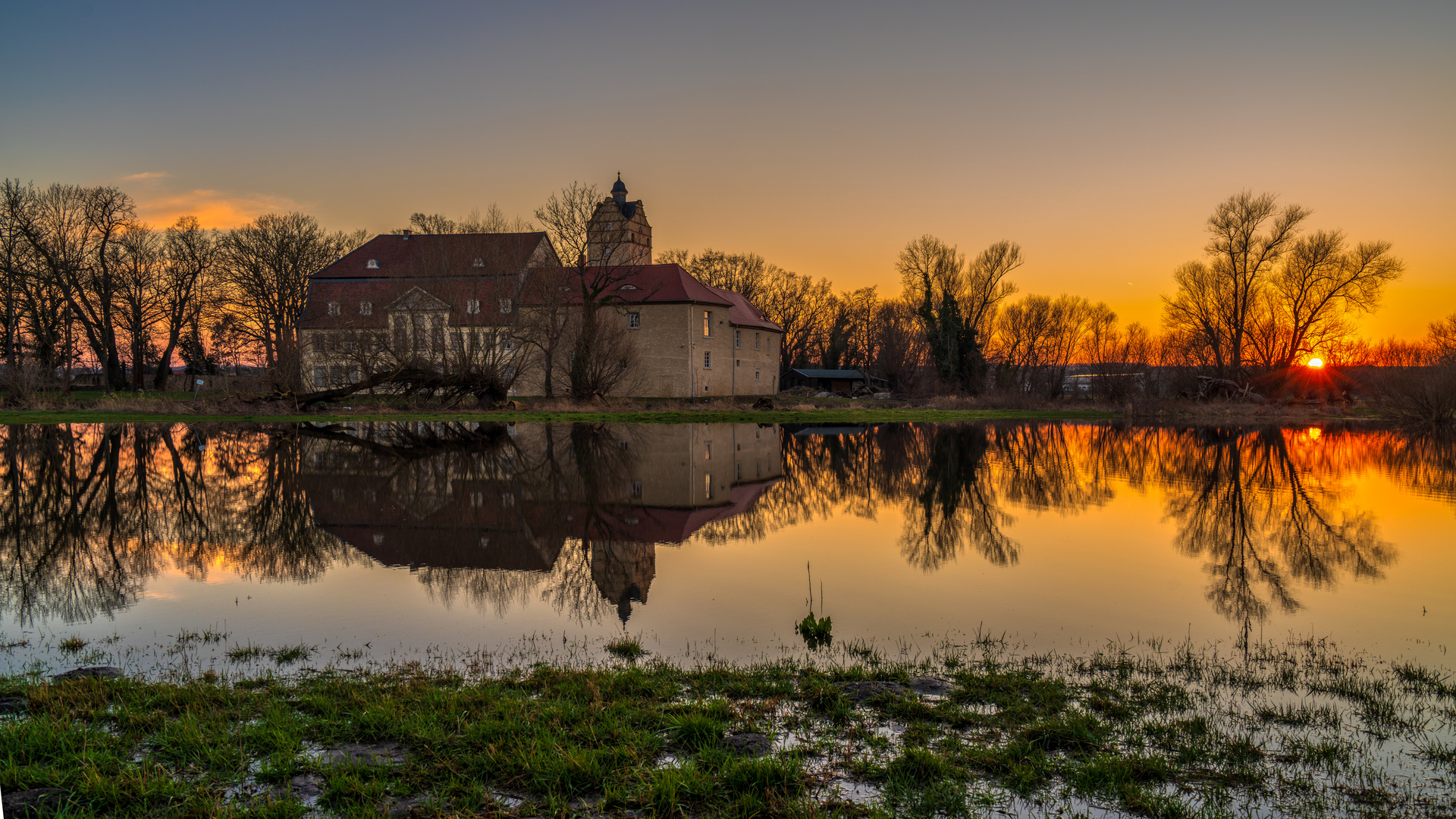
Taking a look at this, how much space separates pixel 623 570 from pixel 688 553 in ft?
4.73

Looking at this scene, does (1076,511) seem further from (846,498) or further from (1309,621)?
(1309,621)

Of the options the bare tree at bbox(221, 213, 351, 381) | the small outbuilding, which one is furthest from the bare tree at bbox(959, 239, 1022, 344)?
the bare tree at bbox(221, 213, 351, 381)

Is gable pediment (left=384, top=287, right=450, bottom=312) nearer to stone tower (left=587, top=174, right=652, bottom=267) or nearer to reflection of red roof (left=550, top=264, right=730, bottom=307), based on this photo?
reflection of red roof (left=550, top=264, right=730, bottom=307)

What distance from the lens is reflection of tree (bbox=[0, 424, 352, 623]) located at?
8.80 meters

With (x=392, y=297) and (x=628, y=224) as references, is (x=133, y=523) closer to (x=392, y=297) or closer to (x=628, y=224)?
(x=392, y=297)

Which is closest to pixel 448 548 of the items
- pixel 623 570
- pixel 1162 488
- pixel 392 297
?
pixel 623 570

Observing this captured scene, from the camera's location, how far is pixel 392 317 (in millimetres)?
38531

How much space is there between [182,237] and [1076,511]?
203ft

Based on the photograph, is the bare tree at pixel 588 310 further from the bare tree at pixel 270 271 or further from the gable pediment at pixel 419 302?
the bare tree at pixel 270 271

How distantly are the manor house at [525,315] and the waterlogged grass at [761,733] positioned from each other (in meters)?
33.7

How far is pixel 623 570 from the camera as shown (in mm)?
9477

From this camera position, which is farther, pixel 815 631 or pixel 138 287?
pixel 138 287

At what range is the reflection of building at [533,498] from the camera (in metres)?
10.2

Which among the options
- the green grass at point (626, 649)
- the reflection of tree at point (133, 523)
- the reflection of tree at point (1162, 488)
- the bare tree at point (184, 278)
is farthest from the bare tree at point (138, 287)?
the green grass at point (626, 649)
